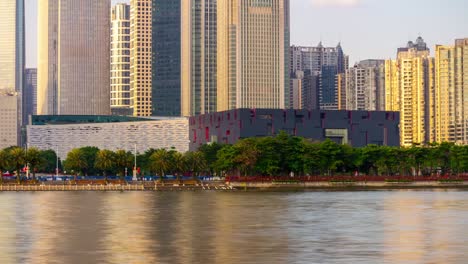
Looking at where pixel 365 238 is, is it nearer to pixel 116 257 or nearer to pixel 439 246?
pixel 439 246

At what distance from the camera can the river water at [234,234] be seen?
6078cm

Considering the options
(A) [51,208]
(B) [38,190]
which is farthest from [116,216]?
(B) [38,190]

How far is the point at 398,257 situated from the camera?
60.2 metres

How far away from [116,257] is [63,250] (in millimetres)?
5815

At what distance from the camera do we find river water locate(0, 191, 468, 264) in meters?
60.8

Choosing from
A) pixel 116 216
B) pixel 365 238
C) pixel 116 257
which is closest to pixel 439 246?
pixel 365 238

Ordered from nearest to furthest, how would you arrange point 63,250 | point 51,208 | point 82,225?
1. point 63,250
2. point 82,225
3. point 51,208

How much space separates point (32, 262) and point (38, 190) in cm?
14423

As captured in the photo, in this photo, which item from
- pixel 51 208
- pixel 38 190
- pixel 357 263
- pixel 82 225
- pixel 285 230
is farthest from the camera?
pixel 38 190

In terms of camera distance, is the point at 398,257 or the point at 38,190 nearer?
the point at 398,257

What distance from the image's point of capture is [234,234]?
76.6 metres

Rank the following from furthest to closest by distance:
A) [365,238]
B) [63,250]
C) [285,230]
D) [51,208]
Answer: [51,208]
[285,230]
[365,238]
[63,250]

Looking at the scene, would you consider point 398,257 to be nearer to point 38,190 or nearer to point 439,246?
point 439,246

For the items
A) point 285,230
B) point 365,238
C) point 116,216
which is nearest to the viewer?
point 365,238
